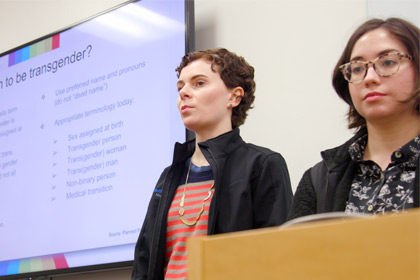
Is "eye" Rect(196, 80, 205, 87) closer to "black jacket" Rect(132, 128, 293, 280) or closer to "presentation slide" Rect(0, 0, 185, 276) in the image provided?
"black jacket" Rect(132, 128, 293, 280)

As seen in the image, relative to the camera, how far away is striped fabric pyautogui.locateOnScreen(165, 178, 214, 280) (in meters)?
1.71

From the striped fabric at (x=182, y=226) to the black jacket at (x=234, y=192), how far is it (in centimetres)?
2

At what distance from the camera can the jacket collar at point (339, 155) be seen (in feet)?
4.62

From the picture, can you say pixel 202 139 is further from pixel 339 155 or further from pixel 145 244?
pixel 339 155

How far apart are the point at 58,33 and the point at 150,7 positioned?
0.71 m

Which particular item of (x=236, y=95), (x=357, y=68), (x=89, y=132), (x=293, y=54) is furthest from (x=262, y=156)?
(x=89, y=132)

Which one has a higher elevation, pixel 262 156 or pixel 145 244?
pixel 262 156

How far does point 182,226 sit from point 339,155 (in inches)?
22.2

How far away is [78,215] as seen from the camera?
9.77 ft

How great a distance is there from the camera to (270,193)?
5.77ft

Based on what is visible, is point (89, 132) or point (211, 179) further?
point (89, 132)

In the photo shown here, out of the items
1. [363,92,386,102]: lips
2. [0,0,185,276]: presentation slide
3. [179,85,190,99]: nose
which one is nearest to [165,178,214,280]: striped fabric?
[179,85,190,99]: nose

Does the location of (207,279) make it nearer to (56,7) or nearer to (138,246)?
(138,246)

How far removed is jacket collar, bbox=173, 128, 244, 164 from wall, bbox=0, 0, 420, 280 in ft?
1.70
